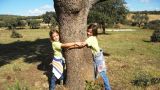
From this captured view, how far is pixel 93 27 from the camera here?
31.7 feet

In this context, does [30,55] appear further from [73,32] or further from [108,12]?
[108,12]

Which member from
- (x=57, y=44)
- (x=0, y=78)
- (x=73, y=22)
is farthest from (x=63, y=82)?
(x=0, y=78)

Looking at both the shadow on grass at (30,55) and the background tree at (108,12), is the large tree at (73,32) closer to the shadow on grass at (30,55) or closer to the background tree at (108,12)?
the shadow on grass at (30,55)

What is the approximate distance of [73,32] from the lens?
31.8 ft

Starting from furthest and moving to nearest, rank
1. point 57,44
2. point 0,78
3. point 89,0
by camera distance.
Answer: point 0,78 → point 89,0 → point 57,44

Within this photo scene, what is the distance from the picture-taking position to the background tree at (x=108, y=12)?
4875 cm

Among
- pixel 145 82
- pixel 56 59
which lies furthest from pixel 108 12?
pixel 56 59

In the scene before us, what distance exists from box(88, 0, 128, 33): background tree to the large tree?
38.6m

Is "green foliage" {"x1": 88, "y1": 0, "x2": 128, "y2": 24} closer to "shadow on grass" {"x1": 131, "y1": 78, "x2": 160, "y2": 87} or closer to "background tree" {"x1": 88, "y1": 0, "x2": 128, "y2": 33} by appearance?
"background tree" {"x1": 88, "y1": 0, "x2": 128, "y2": 33}

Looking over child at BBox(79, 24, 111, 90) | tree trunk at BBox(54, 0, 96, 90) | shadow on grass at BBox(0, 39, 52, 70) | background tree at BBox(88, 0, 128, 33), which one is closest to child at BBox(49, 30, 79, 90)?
tree trunk at BBox(54, 0, 96, 90)

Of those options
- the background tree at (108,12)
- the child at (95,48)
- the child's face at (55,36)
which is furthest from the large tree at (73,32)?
the background tree at (108,12)

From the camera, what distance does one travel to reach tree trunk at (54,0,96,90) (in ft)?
31.4

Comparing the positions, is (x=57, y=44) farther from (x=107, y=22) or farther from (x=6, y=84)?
(x=107, y=22)

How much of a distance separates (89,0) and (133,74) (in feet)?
12.1
